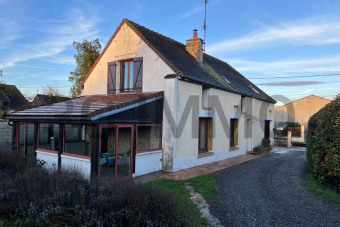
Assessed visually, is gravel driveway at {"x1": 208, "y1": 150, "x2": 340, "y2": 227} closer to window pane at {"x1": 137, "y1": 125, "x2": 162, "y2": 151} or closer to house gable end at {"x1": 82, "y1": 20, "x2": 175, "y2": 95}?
window pane at {"x1": 137, "y1": 125, "x2": 162, "y2": 151}

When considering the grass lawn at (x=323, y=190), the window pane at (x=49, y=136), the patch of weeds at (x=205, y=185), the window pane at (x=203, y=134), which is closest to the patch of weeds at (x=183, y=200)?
the patch of weeds at (x=205, y=185)

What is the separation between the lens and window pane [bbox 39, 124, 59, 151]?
369 inches

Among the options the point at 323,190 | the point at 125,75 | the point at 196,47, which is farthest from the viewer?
the point at 196,47

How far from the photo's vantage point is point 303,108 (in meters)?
41.1

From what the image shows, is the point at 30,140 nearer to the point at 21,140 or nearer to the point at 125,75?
the point at 21,140

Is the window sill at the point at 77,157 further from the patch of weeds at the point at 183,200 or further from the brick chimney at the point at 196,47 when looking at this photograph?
the brick chimney at the point at 196,47

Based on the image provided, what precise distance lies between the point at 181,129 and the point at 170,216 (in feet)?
21.1

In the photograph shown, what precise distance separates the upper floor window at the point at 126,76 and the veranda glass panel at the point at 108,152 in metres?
4.14

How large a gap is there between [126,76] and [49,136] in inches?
185

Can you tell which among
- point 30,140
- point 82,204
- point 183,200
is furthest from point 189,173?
point 30,140

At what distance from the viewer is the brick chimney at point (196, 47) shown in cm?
1455

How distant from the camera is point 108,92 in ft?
42.1

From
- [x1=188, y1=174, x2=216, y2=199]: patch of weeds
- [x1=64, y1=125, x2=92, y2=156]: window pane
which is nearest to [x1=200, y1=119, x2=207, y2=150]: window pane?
[x1=188, y1=174, x2=216, y2=199]: patch of weeds

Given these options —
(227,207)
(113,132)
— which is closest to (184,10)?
(113,132)
